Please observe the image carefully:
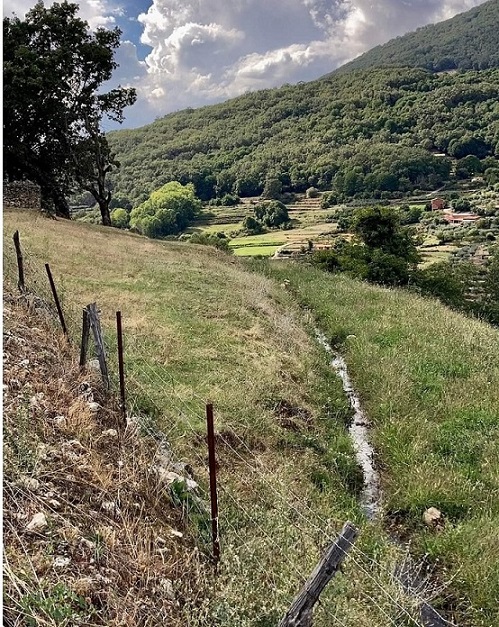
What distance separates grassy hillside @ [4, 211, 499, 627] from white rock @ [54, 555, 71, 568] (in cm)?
27

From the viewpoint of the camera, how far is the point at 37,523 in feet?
14.0

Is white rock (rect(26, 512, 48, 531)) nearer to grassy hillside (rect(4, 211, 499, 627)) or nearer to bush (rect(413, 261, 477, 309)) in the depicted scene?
grassy hillside (rect(4, 211, 499, 627))

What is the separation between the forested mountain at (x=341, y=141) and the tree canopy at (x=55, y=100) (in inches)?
3188

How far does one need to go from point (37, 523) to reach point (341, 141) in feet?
476

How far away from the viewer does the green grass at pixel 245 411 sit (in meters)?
4.78

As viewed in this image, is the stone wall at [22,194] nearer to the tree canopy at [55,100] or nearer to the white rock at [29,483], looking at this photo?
the tree canopy at [55,100]

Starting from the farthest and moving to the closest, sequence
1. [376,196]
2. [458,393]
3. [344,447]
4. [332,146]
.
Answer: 1. [332,146]
2. [376,196]
3. [458,393]
4. [344,447]

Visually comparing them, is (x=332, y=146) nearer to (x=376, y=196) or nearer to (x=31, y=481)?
(x=376, y=196)

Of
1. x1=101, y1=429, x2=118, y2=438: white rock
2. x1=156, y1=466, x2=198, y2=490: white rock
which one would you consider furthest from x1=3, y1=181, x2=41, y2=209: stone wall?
x1=156, y1=466, x2=198, y2=490: white rock

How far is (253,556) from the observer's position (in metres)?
4.91

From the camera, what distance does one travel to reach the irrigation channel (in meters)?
4.88

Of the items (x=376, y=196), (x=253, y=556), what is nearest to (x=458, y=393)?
(x=253, y=556)

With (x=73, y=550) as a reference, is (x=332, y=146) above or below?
above

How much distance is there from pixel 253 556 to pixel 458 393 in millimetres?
7460
